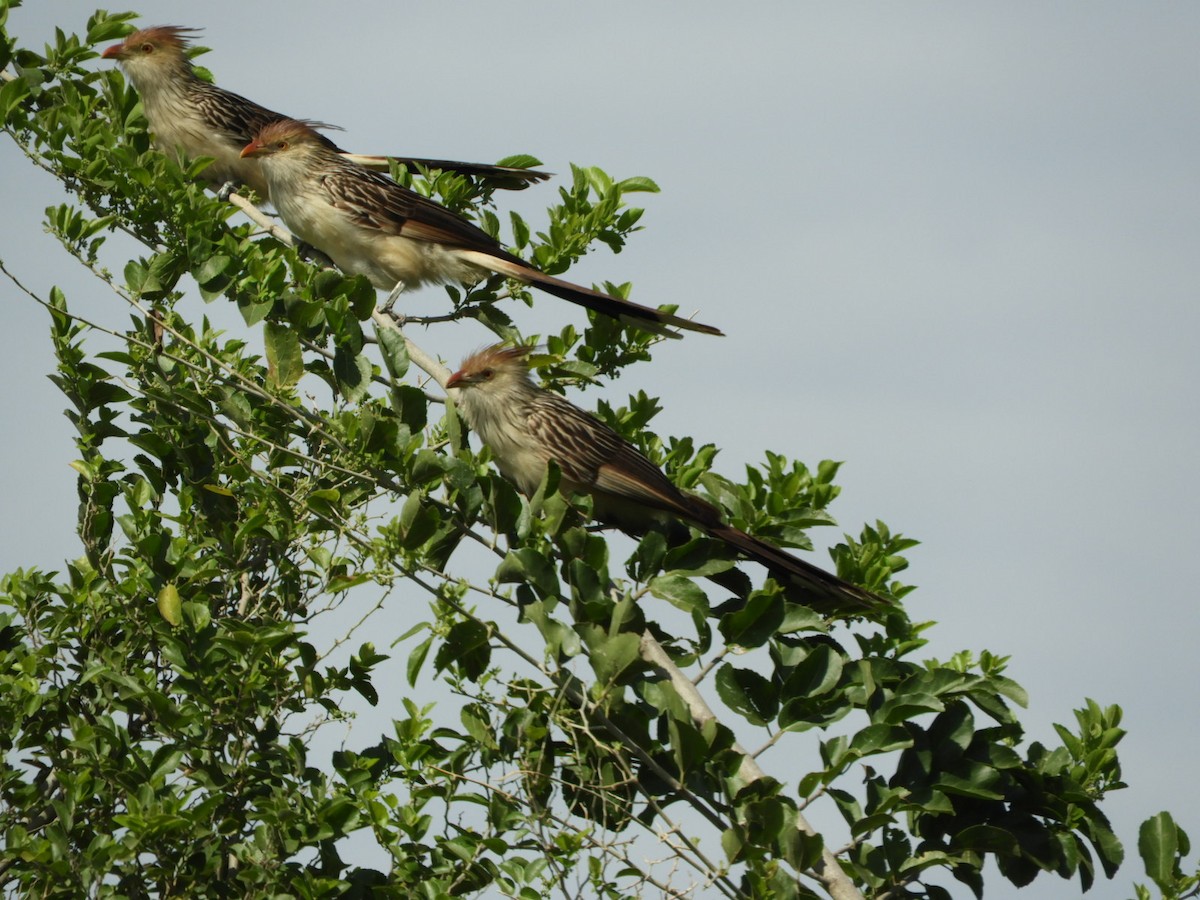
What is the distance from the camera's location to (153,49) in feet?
21.8

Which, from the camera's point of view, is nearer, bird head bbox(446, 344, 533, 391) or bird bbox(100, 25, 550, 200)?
bird head bbox(446, 344, 533, 391)

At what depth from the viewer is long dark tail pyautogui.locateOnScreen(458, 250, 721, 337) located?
4.70 meters

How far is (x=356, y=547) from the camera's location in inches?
147

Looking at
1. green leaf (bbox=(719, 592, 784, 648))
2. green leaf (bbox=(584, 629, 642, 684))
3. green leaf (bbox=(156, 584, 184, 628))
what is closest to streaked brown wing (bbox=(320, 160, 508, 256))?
green leaf (bbox=(156, 584, 184, 628))

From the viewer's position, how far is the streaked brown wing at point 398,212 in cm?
544

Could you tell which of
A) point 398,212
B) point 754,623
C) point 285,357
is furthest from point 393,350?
point 398,212

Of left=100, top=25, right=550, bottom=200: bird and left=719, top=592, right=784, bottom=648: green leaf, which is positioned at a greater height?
left=100, top=25, right=550, bottom=200: bird

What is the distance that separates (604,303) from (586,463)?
0.70 meters

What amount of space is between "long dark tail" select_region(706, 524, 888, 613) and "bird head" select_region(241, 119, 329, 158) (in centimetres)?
306

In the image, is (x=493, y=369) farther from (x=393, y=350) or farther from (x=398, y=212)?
(x=398, y=212)

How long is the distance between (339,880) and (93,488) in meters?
1.62

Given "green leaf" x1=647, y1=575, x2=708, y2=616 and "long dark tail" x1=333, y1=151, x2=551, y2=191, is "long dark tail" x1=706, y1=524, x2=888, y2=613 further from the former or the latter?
"long dark tail" x1=333, y1=151, x2=551, y2=191

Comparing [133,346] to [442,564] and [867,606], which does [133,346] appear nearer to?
[442,564]

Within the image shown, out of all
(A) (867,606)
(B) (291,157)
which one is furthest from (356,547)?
(B) (291,157)
